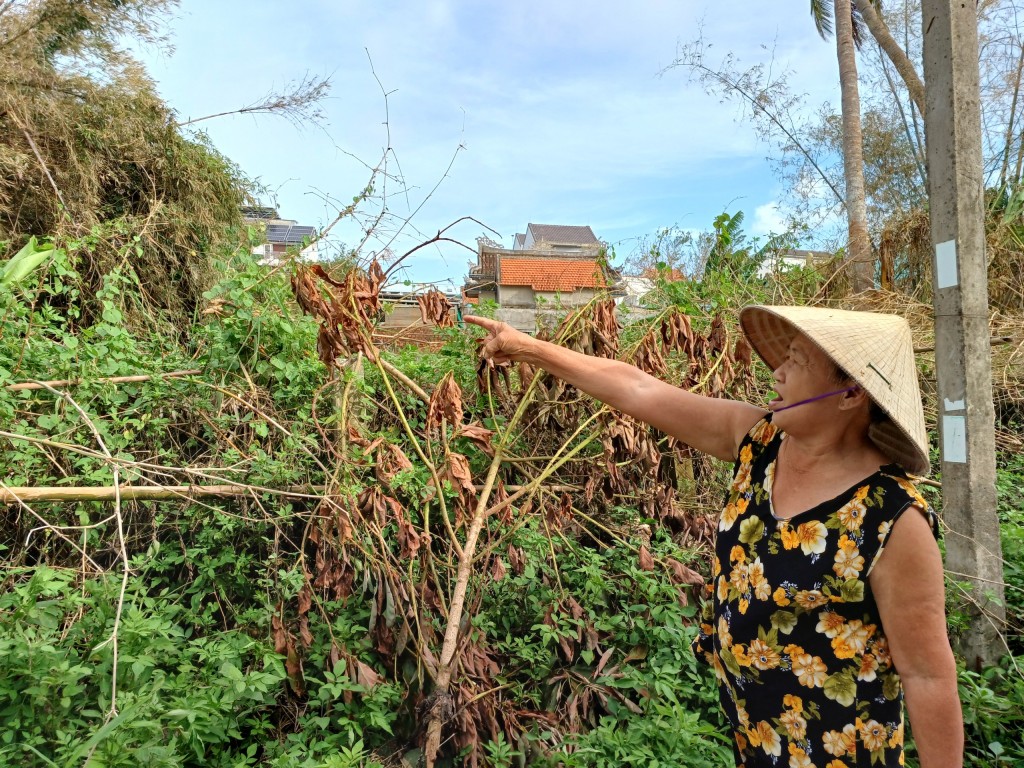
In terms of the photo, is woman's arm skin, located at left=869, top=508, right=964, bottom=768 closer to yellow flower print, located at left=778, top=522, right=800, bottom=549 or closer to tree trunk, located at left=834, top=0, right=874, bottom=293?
yellow flower print, located at left=778, top=522, right=800, bottom=549

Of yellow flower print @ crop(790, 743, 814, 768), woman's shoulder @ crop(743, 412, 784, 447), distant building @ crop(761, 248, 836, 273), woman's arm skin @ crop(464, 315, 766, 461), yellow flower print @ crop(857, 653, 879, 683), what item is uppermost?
distant building @ crop(761, 248, 836, 273)

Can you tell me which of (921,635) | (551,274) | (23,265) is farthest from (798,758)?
(23,265)

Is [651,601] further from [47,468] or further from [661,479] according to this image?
[47,468]

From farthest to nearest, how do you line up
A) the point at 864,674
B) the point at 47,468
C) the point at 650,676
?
the point at 47,468 → the point at 650,676 → the point at 864,674

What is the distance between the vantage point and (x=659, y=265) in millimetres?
3545

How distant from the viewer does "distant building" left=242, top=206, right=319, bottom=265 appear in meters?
3.19

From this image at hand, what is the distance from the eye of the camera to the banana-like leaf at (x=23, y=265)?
2787mm

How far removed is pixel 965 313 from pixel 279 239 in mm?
3654

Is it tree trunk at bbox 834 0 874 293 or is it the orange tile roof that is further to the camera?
tree trunk at bbox 834 0 874 293

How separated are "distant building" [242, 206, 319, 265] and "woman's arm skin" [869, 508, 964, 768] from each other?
266 cm

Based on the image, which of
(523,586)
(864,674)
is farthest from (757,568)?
(523,586)

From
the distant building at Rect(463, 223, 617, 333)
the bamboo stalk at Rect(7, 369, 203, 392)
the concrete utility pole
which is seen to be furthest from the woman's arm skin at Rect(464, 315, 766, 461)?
the bamboo stalk at Rect(7, 369, 203, 392)

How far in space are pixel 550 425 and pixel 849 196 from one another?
8.08 metres

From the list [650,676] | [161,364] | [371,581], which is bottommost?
[650,676]
